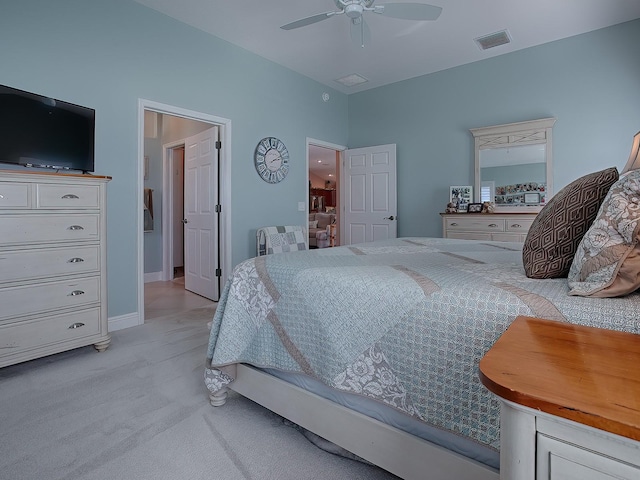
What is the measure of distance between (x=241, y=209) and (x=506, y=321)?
3.36 meters

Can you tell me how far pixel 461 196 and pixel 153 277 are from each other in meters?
4.43

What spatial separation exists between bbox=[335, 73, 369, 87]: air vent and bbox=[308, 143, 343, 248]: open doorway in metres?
0.87

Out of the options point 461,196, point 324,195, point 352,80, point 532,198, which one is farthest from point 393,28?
point 324,195

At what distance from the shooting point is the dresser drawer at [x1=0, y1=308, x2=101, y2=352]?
2033 mm

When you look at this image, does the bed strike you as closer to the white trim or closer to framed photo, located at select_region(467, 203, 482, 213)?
framed photo, located at select_region(467, 203, 482, 213)

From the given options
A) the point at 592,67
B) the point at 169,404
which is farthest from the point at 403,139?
the point at 169,404

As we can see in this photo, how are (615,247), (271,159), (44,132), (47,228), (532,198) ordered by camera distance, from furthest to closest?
(271,159) < (532,198) < (44,132) < (47,228) < (615,247)

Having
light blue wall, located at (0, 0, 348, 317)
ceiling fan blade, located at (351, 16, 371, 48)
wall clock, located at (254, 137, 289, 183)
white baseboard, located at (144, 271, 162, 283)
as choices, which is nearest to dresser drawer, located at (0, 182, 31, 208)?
light blue wall, located at (0, 0, 348, 317)

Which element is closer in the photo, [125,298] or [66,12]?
[66,12]

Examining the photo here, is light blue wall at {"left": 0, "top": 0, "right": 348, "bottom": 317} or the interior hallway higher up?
light blue wall at {"left": 0, "top": 0, "right": 348, "bottom": 317}

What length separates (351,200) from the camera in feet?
17.4

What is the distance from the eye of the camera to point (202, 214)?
13.7 ft

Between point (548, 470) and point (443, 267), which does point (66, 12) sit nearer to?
point (443, 267)

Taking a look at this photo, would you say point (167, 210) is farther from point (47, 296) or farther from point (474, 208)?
point (474, 208)
